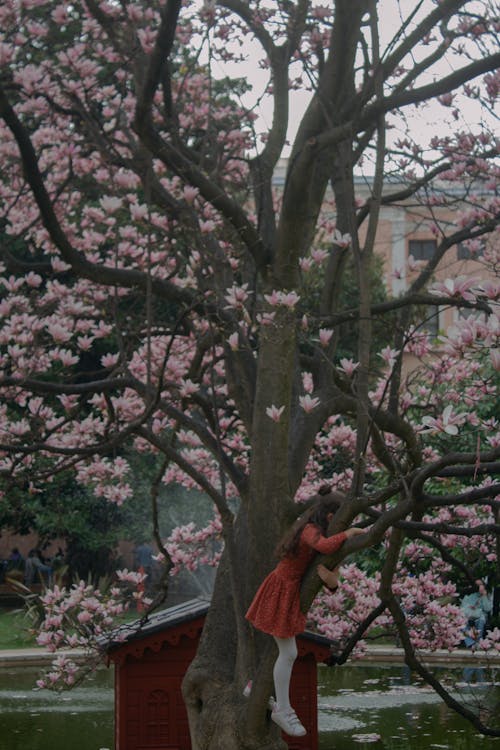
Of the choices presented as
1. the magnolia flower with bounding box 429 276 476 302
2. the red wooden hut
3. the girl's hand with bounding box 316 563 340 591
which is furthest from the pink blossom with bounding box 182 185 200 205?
the red wooden hut

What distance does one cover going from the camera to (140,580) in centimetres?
924

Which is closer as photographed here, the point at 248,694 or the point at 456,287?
the point at 456,287

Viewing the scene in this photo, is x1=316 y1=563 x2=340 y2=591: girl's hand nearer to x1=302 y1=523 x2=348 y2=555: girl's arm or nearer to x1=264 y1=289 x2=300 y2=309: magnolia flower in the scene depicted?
x1=302 y1=523 x2=348 y2=555: girl's arm

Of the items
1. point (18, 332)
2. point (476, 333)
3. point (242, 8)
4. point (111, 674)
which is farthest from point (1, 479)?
point (111, 674)

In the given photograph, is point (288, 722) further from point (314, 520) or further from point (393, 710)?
point (393, 710)

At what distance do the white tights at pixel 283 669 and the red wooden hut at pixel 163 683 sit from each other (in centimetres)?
259

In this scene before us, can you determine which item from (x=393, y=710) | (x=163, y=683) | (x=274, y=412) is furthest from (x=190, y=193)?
(x=393, y=710)

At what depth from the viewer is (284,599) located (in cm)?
646

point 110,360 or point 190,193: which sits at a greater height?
point 190,193

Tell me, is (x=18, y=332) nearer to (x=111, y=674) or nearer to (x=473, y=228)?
(x=473, y=228)

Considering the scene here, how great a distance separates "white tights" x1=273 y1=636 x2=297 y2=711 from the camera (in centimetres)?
649

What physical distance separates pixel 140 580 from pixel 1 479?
1491 millimetres

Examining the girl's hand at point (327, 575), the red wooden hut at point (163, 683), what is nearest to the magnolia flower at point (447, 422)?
the girl's hand at point (327, 575)

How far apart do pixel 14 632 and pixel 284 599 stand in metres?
12.5
